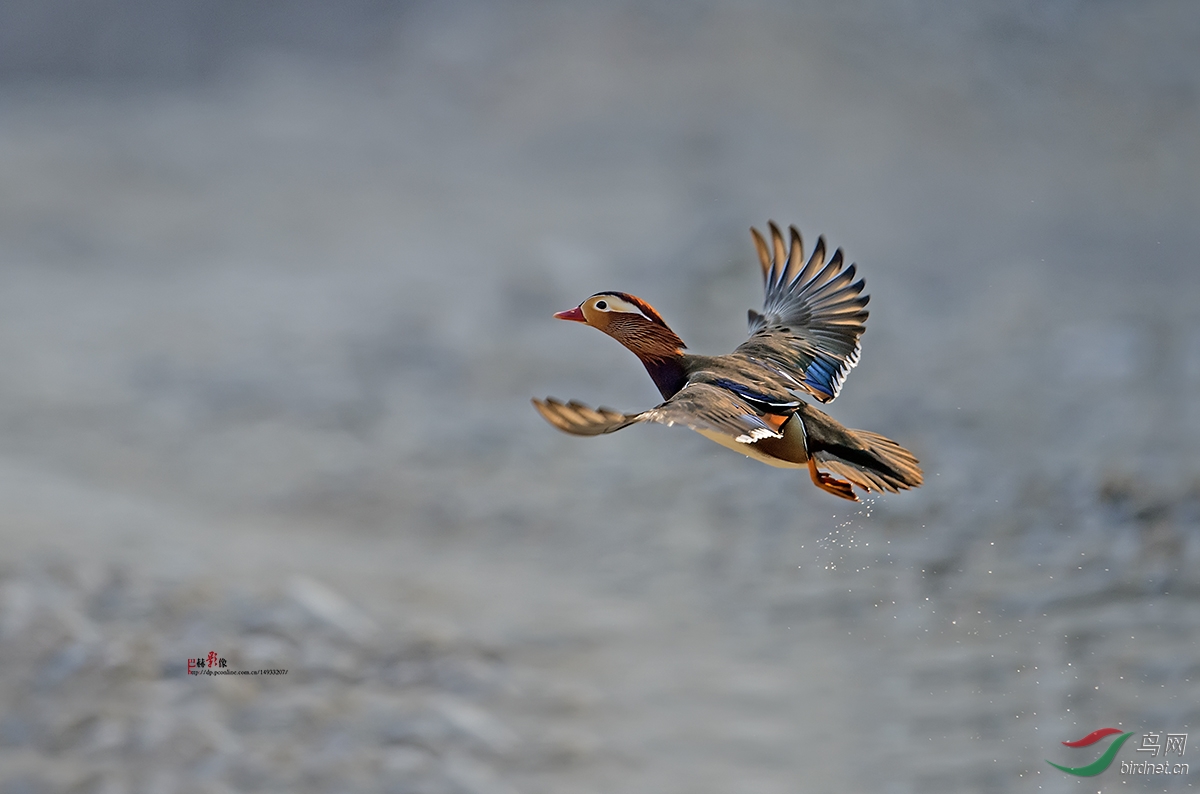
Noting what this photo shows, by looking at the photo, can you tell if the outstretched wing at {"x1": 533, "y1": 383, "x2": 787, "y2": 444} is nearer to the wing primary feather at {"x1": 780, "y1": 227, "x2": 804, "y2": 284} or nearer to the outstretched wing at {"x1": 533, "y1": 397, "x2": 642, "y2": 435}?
the outstretched wing at {"x1": 533, "y1": 397, "x2": 642, "y2": 435}

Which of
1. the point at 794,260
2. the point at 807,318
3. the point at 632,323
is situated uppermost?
the point at 794,260

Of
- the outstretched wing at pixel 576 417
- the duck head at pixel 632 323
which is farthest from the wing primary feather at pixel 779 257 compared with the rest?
the outstretched wing at pixel 576 417

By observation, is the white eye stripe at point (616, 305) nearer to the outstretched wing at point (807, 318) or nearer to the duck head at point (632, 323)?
the duck head at point (632, 323)

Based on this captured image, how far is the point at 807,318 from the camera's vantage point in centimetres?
823

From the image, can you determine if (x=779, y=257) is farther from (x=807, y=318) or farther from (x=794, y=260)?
(x=807, y=318)

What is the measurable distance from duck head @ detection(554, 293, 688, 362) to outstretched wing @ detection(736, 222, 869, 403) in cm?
102

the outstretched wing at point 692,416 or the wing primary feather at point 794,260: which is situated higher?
the wing primary feather at point 794,260

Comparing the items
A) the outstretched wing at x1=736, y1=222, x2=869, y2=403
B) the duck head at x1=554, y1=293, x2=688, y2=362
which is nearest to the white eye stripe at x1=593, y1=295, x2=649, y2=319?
the duck head at x1=554, y1=293, x2=688, y2=362

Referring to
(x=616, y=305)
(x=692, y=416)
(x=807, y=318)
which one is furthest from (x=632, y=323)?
(x=807, y=318)

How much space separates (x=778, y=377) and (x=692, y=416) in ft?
5.40

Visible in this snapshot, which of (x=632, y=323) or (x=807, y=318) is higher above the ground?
(x=807, y=318)

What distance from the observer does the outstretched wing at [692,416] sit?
5.41 meters

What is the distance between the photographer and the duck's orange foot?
677 cm

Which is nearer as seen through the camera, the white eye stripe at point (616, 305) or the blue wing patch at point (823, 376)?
the white eye stripe at point (616, 305)
